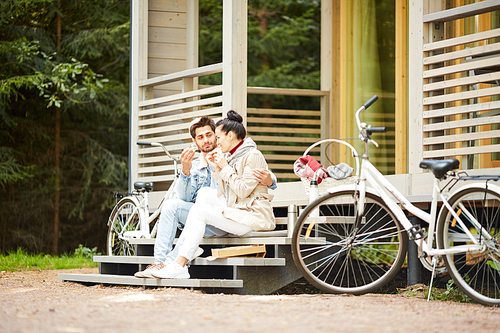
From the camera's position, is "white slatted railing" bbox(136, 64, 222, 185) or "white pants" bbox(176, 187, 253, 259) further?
"white slatted railing" bbox(136, 64, 222, 185)

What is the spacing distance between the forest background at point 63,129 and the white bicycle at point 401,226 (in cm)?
743

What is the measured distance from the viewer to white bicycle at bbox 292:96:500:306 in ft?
12.5

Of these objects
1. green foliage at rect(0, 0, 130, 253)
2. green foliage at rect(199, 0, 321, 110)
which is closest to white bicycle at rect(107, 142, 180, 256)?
green foliage at rect(0, 0, 130, 253)

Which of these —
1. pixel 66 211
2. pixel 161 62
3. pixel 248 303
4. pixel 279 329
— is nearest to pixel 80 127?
pixel 66 211

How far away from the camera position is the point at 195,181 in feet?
16.8

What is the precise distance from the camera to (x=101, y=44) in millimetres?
11602

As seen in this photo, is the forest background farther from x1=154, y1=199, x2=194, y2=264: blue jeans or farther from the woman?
the woman

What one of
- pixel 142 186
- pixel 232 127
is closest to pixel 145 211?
pixel 142 186

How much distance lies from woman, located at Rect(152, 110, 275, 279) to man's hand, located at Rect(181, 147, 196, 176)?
291 millimetres

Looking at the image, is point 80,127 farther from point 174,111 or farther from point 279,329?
point 279,329

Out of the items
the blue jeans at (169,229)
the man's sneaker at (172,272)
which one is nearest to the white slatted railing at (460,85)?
the blue jeans at (169,229)

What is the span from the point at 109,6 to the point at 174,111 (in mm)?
5697

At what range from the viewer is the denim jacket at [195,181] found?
502 centimetres

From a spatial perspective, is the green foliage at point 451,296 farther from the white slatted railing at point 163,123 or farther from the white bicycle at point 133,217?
the white slatted railing at point 163,123
